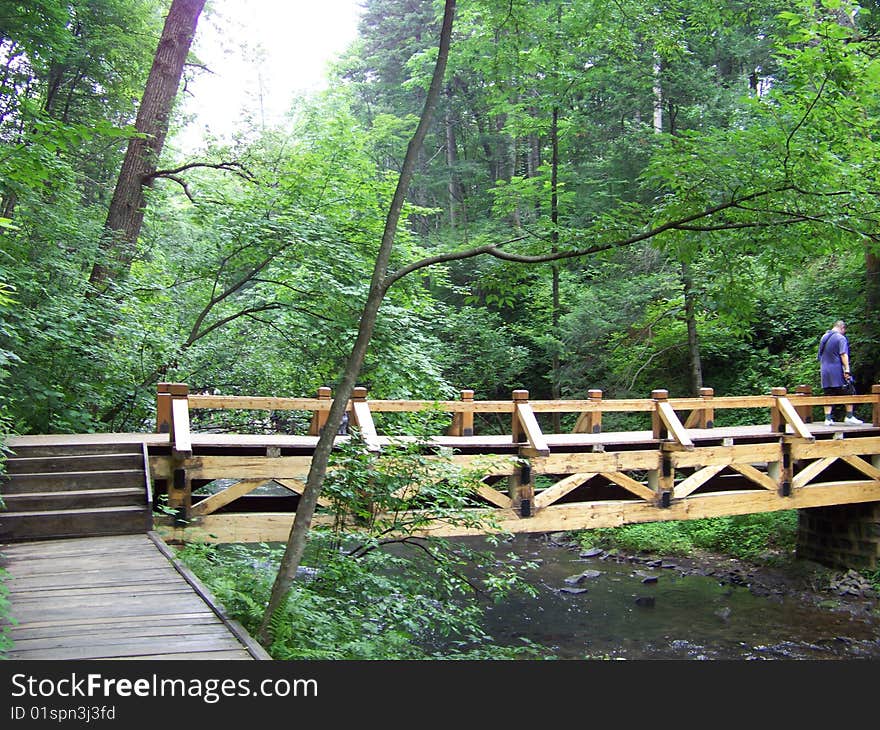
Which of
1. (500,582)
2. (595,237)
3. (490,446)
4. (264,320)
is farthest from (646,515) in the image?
(264,320)

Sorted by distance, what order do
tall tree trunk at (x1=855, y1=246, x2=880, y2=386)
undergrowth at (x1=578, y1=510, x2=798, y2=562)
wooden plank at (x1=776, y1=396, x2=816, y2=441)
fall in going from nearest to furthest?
wooden plank at (x1=776, y1=396, x2=816, y2=441) → undergrowth at (x1=578, y1=510, x2=798, y2=562) → tall tree trunk at (x1=855, y1=246, x2=880, y2=386)

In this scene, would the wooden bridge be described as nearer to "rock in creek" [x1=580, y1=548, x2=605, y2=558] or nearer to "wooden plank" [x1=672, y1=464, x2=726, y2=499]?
"wooden plank" [x1=672, y1=464, x2=726, y2=499]

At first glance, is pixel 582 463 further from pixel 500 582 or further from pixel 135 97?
pixel 135 97

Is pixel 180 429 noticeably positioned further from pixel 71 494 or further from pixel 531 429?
pixel 531 429

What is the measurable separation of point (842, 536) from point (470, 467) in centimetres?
820

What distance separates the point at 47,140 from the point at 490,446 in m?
5.63

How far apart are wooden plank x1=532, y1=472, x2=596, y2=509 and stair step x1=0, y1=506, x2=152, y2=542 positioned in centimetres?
448

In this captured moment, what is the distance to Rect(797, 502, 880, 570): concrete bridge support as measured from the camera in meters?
12.1

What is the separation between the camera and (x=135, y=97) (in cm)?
1452

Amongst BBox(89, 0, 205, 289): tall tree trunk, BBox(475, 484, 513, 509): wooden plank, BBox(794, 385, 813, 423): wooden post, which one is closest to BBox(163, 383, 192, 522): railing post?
BBox(475, 484, 513, 509): wooden plank

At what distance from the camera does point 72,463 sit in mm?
7117

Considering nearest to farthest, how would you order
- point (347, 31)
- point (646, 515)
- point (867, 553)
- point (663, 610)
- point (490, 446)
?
point (490, 446), point (646, 515), point (663, 610), point (867, 553), point (347, 31)

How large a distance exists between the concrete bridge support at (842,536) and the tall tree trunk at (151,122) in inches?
Result: 483

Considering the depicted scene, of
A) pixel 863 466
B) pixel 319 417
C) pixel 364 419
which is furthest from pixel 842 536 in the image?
pixel 319 417
